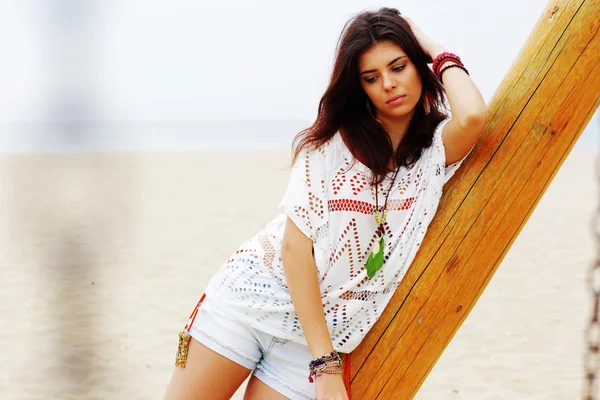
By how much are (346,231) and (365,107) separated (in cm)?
39

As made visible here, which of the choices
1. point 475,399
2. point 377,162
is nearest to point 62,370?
point 377,162

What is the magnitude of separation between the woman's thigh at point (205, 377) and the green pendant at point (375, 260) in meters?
0.49

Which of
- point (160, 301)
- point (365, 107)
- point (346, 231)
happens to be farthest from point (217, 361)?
point (160, 301)

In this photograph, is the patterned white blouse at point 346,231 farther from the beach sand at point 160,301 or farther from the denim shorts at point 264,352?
the beach sand at point 160,301

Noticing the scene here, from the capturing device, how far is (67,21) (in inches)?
20.0

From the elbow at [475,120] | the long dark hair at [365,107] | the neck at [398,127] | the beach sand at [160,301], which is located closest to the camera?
the beach sand at [160,301]

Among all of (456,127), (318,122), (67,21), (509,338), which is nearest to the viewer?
(67,21)

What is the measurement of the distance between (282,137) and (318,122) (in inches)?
1564

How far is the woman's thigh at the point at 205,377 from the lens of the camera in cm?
213

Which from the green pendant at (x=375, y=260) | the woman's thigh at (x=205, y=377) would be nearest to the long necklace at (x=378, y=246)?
the green pendant at (x=375, y=260)

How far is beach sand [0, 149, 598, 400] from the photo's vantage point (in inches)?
25.9

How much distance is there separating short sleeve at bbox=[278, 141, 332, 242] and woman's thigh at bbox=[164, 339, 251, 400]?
48 cm

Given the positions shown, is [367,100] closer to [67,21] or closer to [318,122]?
[318,122]

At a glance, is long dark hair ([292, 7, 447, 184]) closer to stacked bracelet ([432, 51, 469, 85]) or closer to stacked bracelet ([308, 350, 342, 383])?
stacked bracelet ([432, 51, 469, 85])
